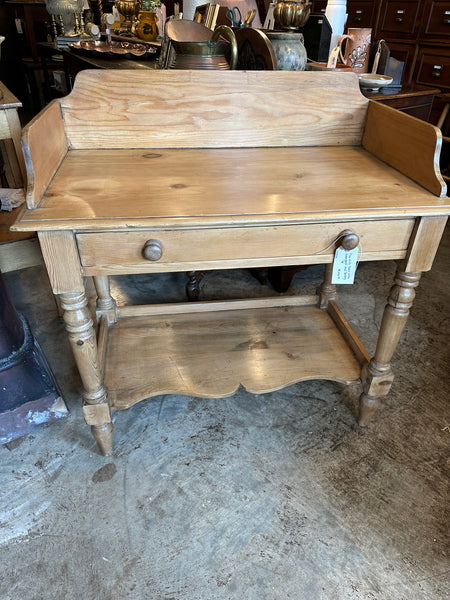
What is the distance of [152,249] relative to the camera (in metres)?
0.88

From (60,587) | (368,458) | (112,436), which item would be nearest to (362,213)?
(368,458)

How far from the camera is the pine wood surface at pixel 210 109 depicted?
114cm

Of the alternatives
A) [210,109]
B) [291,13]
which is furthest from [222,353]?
[291,13]

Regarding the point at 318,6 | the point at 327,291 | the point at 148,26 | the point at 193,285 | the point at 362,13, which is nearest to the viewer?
the point at 327,291

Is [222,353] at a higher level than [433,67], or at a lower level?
lower

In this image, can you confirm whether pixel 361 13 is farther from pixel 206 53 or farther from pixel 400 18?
pixel 206 53

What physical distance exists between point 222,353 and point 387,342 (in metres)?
0.48

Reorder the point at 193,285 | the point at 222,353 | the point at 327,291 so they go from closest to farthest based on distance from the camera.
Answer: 1. the point at 222,353
2. the point at 327,291
3. the point at 193,285

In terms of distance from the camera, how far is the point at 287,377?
1294mm

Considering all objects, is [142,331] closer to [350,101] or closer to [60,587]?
[60,587]

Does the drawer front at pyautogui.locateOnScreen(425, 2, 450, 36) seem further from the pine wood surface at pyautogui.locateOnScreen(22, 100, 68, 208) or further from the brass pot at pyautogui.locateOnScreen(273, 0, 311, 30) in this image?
the pine wood surface at pyautogui.locateOnScreen(22, 100, 68, 208)

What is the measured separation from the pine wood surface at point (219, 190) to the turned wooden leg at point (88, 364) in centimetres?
20

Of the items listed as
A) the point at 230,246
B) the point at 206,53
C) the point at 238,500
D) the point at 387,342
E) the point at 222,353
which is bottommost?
the point at 238,500

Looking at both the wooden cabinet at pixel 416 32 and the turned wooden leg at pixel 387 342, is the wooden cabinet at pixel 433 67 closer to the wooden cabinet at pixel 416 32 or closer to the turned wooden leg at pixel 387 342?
the wooden cabinet at pixel 416 32
